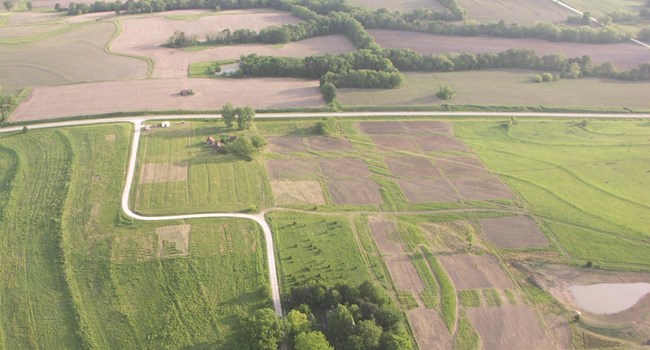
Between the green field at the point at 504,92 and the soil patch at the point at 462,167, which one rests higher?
the green field at the point at 504,92

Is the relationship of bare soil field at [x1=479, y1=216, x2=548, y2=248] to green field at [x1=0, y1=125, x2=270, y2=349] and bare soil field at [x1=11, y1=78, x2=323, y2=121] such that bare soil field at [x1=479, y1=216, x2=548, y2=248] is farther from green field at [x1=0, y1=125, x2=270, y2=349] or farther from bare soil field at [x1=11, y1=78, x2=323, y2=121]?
bare soil field at [x1=11, y1=78, x2=323, y2=121]

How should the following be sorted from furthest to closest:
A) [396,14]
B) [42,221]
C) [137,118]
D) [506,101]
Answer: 1. [396,14]
2. [506,101]
3. [137,118]
4. [42,221]

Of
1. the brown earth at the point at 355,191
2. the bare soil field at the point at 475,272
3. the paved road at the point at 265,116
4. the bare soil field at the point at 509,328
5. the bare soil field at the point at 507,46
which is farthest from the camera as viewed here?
the bare soil field at the point at 507,46

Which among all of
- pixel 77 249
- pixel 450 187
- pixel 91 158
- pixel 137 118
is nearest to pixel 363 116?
pixel 450 187

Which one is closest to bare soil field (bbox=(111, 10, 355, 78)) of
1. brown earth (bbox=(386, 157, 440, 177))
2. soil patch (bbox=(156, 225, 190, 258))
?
brown earth (bbox=(386, 157, 440, 177))

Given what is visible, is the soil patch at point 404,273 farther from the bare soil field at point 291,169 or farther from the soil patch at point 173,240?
the soil patch at point 173,240

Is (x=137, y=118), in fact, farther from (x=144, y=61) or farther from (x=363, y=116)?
(x=363, y=116)

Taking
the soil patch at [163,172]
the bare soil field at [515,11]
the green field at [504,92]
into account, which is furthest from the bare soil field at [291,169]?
A: the bare soil field at [515,11]
